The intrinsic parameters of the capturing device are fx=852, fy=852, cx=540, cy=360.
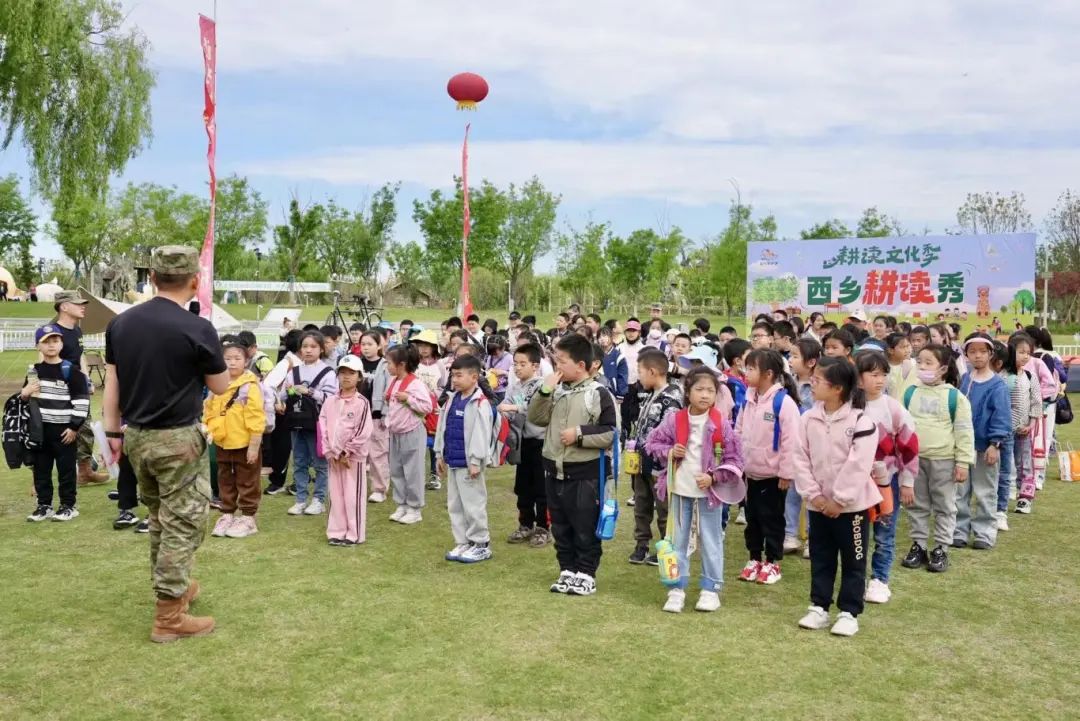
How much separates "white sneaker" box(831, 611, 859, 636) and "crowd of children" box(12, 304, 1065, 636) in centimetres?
2

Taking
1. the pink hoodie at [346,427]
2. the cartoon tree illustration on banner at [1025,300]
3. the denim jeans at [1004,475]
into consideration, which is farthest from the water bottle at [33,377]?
the cartoon tree illustration on banner at [1025,300]

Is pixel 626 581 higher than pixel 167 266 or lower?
lower

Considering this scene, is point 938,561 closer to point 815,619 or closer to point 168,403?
point 815,619

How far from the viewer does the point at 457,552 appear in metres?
6.29

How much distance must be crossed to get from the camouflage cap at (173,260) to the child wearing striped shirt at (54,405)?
3.14m

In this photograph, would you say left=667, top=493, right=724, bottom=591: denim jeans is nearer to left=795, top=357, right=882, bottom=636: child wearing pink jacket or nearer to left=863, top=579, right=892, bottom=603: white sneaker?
left=795, top=357, right=882, bottom=636: child wearing pink jacket

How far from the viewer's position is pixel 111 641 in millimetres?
4566

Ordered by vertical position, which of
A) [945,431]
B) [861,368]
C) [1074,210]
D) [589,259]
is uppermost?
[1074,210]

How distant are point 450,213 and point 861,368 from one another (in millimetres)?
33649

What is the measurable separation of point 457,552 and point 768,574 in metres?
2.22

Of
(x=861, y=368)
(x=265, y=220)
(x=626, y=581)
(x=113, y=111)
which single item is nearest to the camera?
(x=861, y=368)

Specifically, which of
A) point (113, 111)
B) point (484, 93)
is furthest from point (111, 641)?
point (113, 111)

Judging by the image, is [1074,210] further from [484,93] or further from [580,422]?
[580,422]

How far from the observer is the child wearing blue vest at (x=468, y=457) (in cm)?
622
